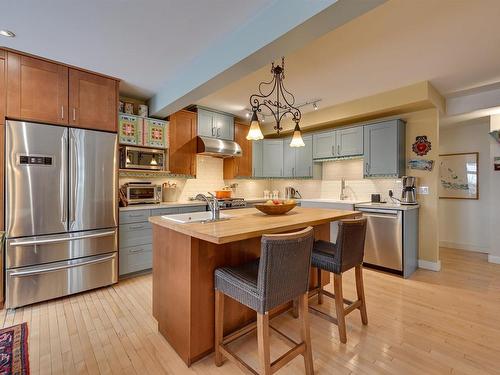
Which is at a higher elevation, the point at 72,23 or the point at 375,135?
the point at 72,23

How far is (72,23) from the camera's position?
204 centimetres

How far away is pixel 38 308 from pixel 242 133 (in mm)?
3971

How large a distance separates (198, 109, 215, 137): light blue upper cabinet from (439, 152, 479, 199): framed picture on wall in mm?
4521

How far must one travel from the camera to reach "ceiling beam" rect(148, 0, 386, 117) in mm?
1520

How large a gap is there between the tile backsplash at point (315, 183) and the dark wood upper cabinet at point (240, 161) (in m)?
0.19

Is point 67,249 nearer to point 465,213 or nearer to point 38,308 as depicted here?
point 38,308

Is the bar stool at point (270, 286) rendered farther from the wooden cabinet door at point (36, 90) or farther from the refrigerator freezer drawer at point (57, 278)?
the wooden cabinet door at point (36, 90)

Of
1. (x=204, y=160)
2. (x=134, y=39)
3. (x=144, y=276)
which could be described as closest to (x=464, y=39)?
(x=134, y=39)

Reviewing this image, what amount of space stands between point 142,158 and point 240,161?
192 cm

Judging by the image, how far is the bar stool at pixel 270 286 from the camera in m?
1.39

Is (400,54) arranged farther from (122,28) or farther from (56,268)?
(56,268)

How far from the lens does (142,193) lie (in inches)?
143

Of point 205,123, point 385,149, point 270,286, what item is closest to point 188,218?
point 270,286

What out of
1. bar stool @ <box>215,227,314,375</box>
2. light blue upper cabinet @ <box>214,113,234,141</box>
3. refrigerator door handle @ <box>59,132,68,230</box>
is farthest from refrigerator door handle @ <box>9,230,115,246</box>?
light blue upper cabinet @ <box>214,113,234,141</box>
